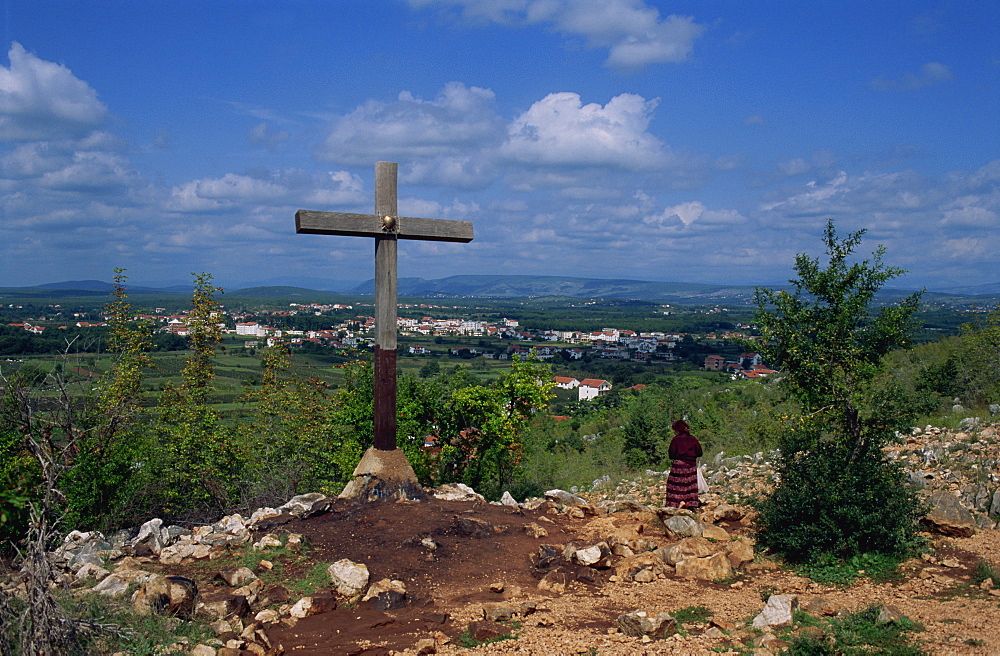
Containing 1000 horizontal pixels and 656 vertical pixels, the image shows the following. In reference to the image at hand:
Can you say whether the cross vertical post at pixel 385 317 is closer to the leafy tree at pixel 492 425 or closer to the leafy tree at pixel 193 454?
the leafy tree at pixel 492 425

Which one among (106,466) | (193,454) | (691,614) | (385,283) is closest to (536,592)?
(691,614)

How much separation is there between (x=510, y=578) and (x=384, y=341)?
11.5 feet

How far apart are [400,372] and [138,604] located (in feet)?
20.1

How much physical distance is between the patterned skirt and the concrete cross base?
3.42m

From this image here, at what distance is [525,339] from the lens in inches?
3482

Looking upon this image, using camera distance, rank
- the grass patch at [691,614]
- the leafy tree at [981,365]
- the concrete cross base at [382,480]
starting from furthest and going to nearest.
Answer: the leafy tree at [981,365] < the concrete cross base at [382,480] < the grass patch at [691,614]

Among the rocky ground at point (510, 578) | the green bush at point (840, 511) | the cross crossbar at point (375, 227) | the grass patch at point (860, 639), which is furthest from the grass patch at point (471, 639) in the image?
the cross crossbar at point (375, 227)

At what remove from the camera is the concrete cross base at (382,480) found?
8.26 m

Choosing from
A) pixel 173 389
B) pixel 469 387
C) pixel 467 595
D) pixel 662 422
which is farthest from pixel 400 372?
pixel 662 422

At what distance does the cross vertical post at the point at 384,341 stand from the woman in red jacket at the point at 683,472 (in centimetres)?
345

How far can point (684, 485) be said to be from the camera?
28.8ft

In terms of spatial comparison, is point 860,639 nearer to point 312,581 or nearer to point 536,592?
point 536,592

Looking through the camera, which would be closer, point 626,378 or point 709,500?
point 709,500

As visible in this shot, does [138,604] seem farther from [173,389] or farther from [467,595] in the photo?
[173,389]
